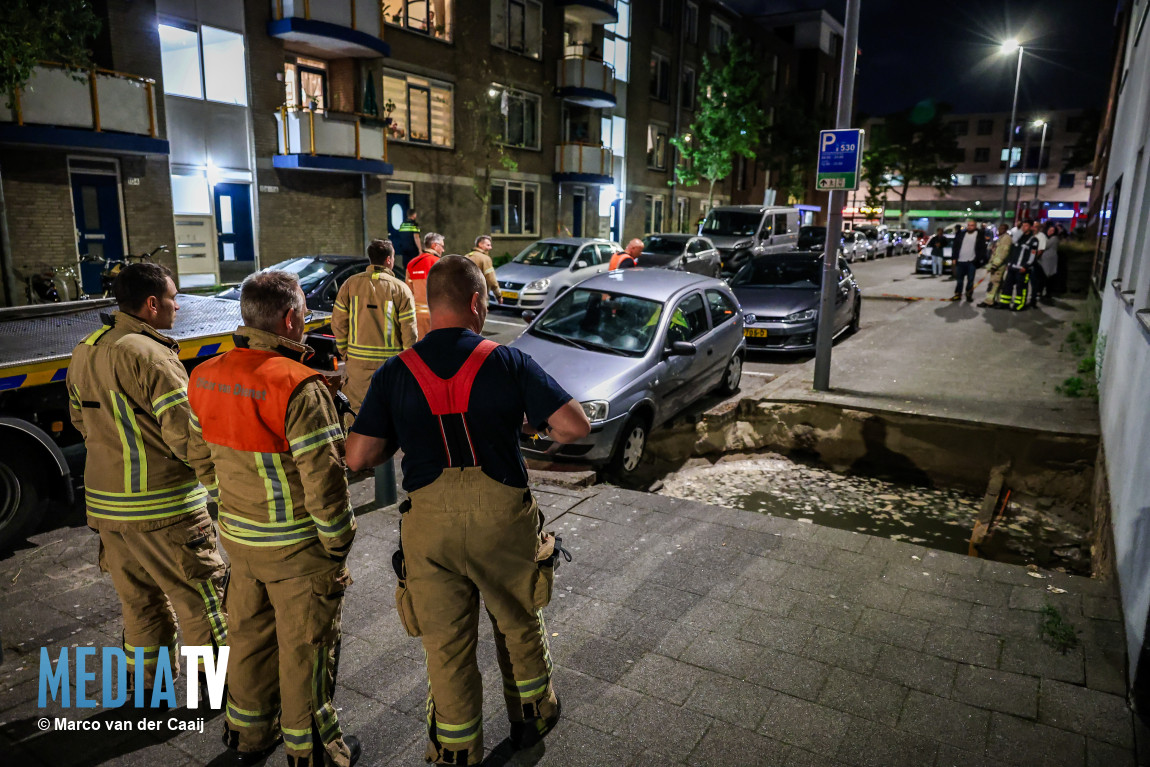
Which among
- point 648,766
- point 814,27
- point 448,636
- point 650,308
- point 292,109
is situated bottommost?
point 648,766

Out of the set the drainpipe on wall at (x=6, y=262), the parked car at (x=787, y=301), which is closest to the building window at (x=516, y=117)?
the parked car at (x=787, y=301)

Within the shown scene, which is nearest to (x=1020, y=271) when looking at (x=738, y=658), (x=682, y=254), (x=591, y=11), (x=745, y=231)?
(x=682, y=254)

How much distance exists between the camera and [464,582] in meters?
2.79

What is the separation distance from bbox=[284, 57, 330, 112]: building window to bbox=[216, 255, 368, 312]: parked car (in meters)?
8.24

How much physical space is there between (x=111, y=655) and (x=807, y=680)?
3.42 metres

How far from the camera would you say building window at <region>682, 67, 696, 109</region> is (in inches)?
1363

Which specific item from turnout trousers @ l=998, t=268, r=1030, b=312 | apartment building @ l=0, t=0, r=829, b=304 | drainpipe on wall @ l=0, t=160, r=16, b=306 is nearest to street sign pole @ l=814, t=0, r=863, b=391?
turnout trousers @ l=998, t=268, r=1030, b=312

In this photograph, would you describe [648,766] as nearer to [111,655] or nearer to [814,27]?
[111,655]

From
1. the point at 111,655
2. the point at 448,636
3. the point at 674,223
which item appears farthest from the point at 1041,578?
the point at 674,223

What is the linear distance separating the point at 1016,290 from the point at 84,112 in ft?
61.6

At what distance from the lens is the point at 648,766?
3.03 meters

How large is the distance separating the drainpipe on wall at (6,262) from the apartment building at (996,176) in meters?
84.2

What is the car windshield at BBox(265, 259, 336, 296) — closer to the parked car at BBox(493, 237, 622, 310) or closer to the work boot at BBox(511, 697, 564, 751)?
the parked car at BBox(493, 237, 622, 310)

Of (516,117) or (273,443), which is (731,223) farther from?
(273,443)
